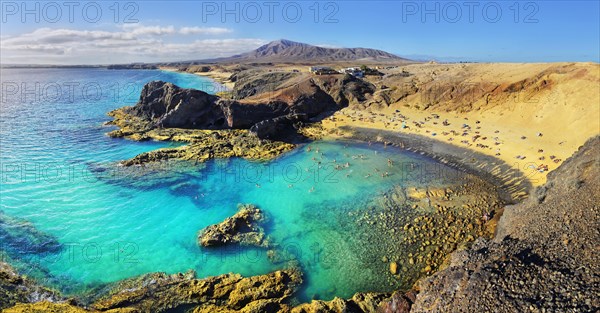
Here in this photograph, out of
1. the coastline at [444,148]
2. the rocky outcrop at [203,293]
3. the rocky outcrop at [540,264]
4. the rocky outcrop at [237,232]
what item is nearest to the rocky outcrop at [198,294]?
the rocky outcrop at [203,293]

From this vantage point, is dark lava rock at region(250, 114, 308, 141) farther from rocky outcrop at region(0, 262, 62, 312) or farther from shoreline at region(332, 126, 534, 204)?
rocky outcrop at region(0, 262, 62, 312)

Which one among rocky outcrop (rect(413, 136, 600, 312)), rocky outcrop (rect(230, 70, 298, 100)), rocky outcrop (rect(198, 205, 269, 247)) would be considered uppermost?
rocky outcrop (rect(230, 70, 298, 100))

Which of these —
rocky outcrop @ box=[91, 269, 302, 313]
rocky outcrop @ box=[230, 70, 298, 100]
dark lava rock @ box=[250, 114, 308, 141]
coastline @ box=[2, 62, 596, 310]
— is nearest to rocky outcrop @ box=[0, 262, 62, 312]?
A: rocky outcrop @ box=[91, 269, 302, 313]

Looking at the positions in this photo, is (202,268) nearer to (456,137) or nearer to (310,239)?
(310,239)

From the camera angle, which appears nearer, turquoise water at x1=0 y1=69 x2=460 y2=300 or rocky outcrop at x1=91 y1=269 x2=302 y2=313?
rocky outcrop at x1=91 y1=269 x2=302 y2=313

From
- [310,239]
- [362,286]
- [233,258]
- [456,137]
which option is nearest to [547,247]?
[362,286]

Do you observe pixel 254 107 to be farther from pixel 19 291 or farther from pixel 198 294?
pixel 19 291

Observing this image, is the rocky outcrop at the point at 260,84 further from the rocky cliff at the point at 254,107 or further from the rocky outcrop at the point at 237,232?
the rocky outcrop at the point at 237,232
